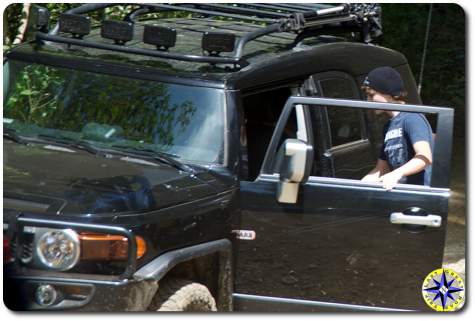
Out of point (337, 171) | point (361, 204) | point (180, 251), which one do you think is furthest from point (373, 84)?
point (180, 251)

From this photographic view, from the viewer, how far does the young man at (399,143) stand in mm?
4676

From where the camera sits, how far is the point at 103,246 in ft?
12.8

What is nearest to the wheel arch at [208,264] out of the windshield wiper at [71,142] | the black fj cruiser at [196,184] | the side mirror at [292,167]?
the black fj cruiser at [196,184]

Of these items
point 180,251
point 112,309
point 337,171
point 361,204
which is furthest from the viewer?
point 337,171

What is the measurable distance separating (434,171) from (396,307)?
73 centimetres

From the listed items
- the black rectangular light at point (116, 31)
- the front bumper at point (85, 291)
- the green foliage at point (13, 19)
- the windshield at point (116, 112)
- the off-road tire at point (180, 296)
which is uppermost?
the black rectangular light at point (116, 31)

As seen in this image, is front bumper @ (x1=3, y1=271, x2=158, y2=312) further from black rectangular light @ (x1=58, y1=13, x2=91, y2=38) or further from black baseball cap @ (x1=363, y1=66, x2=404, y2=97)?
black baseball cap @ (x1=363, y1=66, x2=404, y2=97)

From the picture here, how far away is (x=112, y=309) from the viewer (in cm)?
391

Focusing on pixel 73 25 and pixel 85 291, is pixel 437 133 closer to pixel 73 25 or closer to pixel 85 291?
pixel 85 291

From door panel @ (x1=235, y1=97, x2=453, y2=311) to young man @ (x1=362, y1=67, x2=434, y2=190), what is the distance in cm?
11

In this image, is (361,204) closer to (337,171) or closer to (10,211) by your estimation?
(337,171)

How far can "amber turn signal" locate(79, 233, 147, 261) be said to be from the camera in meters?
3.87

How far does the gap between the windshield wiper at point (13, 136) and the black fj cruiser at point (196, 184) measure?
0.05 feet

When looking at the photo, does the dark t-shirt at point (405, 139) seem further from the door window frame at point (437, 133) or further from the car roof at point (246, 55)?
the car roof at point (246, 55)
